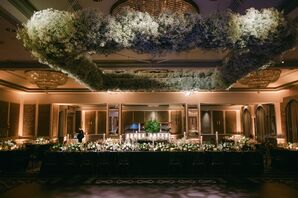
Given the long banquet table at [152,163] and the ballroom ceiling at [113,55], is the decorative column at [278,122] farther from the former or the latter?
the long banquet table at [152,163]

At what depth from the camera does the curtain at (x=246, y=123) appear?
1852cm

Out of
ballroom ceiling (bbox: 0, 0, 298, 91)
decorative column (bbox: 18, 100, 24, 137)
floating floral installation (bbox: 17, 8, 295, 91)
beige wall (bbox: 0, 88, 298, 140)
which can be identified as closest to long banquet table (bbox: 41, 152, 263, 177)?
ballroom ceiling (bbox: 0, 0, 298, 91)

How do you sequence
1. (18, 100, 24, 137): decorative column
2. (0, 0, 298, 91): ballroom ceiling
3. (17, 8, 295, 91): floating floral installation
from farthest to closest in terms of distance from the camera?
1. (18, 100, 24, 137): decorative column
2. (0, 0, 298, 91): ballroom ceiling
3. (17, 8, 295, 91): floating floral installation

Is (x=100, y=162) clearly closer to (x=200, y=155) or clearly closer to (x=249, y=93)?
(x=200, y=155)

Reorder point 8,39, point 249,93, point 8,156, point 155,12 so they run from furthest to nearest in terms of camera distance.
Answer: point 249,93, point 8,156, point 8,39, point 155,12

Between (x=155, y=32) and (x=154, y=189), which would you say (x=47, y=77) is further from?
(x=155, y=32)

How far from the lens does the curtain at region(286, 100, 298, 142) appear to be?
47.1 feet

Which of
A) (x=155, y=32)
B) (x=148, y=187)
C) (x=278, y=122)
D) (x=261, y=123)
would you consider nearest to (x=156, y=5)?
Answer: (x=155, y=32)

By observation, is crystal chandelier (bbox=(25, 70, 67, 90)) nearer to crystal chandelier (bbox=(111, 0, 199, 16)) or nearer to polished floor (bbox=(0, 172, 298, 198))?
polished floor (bbox=(0, 172, 298, 198))

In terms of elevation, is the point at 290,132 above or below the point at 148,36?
below

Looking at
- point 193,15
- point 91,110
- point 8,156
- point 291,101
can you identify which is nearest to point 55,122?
point 91,110

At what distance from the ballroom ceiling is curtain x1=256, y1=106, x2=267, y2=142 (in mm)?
2560

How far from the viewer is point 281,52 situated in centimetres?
426

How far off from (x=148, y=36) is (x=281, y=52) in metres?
2.07
